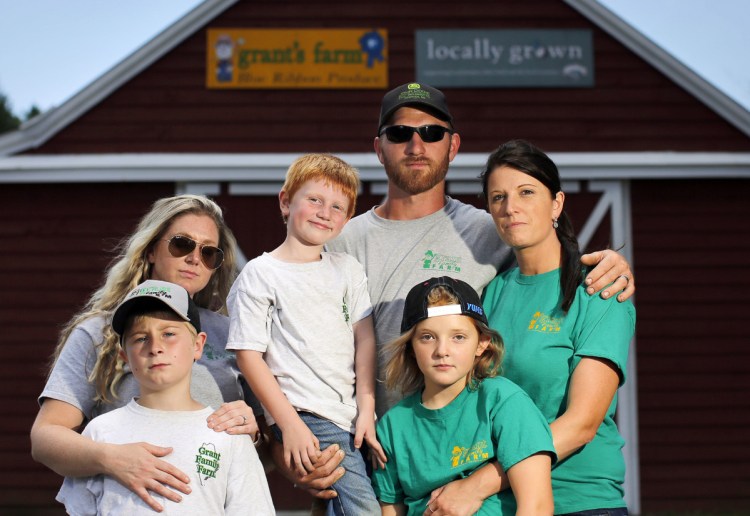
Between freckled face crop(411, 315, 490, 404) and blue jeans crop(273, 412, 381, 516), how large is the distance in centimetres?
38

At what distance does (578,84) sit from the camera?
29.4ft

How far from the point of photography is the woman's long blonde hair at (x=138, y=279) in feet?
9.55

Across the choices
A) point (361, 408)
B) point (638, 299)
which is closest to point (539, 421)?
point (361, 408)

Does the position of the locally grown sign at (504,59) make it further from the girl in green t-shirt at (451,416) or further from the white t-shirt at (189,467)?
the white t-shirt at (189,467)

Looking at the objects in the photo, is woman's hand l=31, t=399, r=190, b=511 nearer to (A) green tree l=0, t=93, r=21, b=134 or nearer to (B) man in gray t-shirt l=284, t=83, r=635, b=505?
(B) man in gray t-shirt l=284, t=83, r=635, b=505

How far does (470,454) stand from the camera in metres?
2.62

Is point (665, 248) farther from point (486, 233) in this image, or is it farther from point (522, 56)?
point (486, 233)

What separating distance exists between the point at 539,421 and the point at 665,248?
6811mm

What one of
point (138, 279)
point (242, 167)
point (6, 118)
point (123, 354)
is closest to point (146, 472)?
point (123, 354)

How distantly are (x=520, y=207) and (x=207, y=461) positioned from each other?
54.3 inches

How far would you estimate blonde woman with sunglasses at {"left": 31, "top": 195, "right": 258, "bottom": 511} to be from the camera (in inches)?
103

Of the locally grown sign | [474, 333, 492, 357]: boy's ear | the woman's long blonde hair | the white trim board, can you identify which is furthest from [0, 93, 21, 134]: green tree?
[474, 333, 492, 357]: boy's ear

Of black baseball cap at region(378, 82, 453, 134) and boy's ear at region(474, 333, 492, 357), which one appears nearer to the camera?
boy's ear at region(474, 333, 492, 357)

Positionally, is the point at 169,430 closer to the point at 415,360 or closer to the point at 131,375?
the point at 131,375
